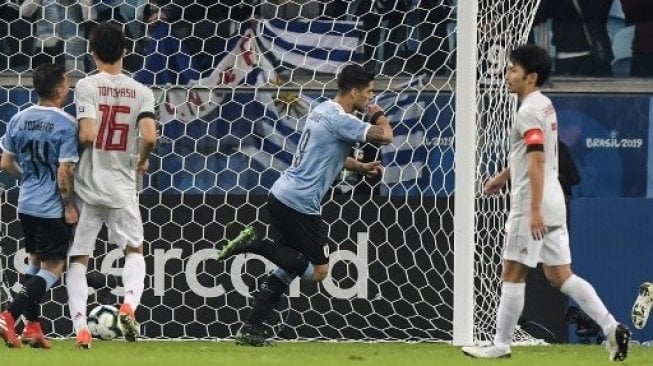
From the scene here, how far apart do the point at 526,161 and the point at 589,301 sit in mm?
785

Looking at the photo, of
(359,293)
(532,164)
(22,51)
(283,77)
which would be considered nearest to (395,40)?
(283,77)

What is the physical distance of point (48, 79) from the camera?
394 inches

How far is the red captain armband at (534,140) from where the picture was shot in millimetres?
9141

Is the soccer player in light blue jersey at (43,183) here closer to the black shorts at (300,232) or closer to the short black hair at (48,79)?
the short black hair at (48,79)

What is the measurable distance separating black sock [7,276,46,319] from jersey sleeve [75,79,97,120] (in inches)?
36.4

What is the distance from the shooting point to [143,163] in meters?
10.2

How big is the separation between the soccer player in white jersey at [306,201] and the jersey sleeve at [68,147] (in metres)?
1.16

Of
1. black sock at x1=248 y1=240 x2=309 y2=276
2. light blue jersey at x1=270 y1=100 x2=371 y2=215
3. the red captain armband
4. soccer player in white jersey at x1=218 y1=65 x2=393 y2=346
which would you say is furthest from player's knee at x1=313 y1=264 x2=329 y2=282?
the red captain armband

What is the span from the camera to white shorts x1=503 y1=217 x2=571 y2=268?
9.30 m

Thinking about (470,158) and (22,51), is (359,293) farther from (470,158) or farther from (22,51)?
(22,51)

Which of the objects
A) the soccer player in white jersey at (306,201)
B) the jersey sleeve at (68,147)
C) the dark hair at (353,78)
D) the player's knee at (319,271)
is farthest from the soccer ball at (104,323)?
the dark hair at (353,78)

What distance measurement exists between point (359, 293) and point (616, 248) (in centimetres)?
182

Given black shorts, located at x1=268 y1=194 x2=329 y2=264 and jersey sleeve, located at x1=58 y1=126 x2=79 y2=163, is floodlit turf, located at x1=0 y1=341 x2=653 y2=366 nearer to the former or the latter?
black shorts, located at x1=268 y1=194 x2=329 y2=264

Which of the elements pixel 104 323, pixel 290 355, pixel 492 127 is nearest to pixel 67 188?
pixel 104 323
